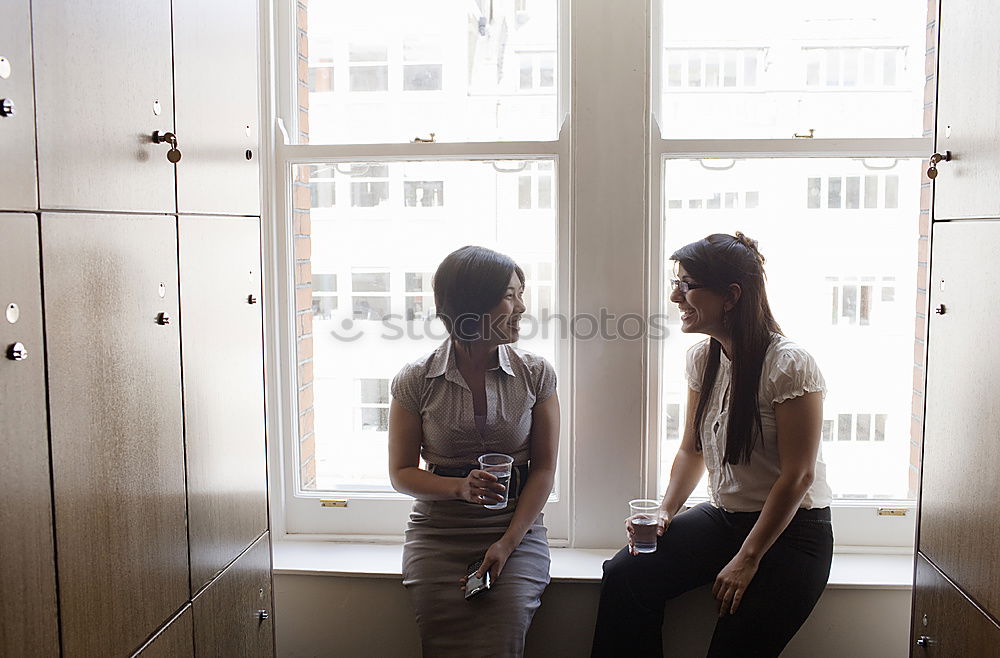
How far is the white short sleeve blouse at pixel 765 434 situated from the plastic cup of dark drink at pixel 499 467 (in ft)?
1.74

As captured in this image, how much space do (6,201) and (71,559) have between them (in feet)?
1.82

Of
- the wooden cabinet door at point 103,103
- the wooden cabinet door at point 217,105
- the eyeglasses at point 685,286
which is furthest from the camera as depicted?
the eyeglasses at point 685,286

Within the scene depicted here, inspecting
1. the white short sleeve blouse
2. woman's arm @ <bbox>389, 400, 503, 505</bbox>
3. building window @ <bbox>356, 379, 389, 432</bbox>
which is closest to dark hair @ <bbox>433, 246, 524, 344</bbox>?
woman's arm @ <bbox>389, 400, 503, 505</bbox>

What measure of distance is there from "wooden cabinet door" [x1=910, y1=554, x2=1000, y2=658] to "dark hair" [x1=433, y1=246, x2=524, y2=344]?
3.76 ft

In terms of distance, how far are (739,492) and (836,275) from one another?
29.0 inches

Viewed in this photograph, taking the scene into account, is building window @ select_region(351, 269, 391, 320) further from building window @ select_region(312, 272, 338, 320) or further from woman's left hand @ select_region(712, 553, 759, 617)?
woman's left hand @ select_region(712, 553, 759, 617)

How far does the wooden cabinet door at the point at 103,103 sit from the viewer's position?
133 centimetres

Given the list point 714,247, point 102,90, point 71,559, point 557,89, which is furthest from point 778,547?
point 102,90

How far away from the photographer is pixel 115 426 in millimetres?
1519

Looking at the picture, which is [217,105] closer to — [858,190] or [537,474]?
[537,474]

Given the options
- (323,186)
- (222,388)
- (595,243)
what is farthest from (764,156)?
(222,388)

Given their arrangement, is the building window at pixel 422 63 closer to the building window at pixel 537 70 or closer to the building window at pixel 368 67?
the building window at pixel 368 67

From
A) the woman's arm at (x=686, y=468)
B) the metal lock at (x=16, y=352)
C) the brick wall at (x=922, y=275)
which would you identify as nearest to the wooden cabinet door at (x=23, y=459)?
the metal lock at (x=16, y=352)

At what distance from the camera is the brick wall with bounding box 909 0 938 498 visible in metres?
2.48
